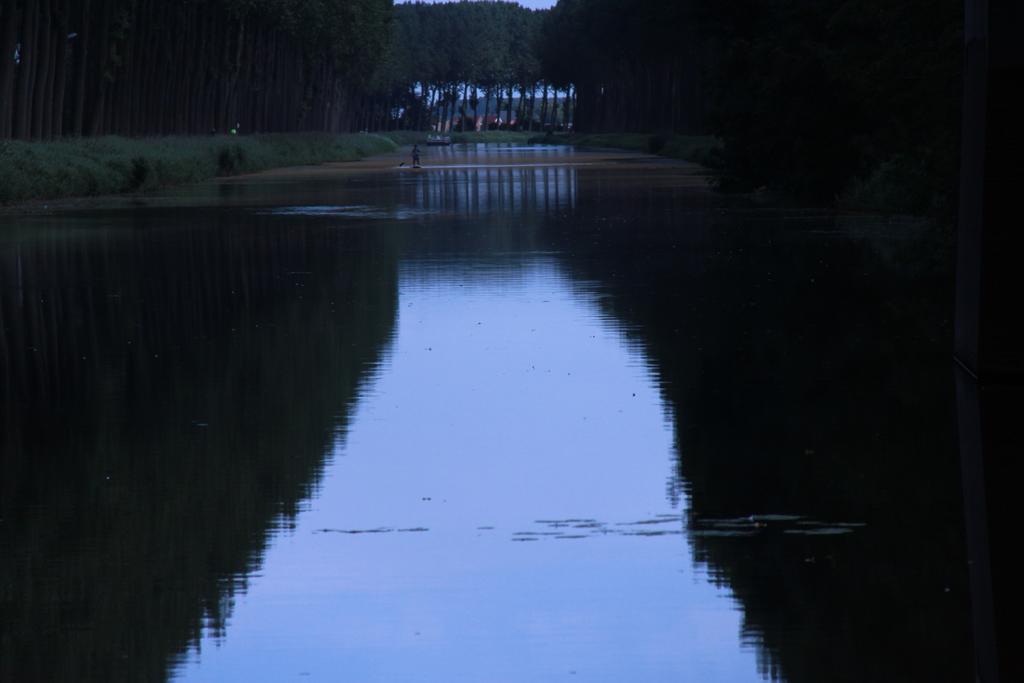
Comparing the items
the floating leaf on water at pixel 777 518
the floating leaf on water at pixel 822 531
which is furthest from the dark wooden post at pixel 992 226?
the floating leaf on water at pixel 822 531

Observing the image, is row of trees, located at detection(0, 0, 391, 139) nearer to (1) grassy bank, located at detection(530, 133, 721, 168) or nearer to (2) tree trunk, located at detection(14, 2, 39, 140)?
(2) tree trunk, located at detection(14, 2, 39, 140)

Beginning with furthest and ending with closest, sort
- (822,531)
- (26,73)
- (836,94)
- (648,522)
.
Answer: (26,73) < (836,94) < (648,522) < (822,531)

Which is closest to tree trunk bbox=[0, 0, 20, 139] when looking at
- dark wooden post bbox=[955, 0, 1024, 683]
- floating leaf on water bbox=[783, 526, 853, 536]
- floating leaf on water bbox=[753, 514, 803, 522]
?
dark wooden post bbox=[955, 0, 1024, 683]

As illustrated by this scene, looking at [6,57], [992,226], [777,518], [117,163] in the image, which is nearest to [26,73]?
[6,57]

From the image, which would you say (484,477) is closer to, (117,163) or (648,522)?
(648,522)

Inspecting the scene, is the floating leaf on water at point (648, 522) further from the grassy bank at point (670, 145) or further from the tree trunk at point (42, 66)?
the tree trunk at point (42, 66)

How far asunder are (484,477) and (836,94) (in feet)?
109

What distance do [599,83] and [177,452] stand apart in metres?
176

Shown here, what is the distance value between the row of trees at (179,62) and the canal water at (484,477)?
143 ft

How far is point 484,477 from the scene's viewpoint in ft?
39.9

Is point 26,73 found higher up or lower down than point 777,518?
higher up

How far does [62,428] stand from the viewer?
14.2 metres

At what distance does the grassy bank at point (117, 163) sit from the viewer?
53.7m

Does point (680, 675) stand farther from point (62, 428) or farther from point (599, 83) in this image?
point (599, 83)
